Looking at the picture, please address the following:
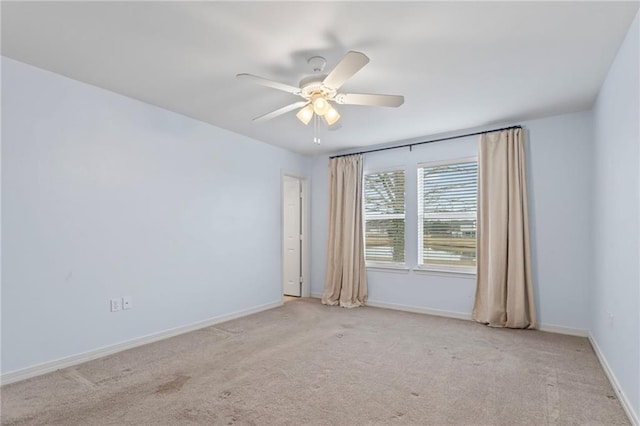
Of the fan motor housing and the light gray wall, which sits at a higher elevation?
the fan motor housing

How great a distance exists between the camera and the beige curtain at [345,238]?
538 centimetres

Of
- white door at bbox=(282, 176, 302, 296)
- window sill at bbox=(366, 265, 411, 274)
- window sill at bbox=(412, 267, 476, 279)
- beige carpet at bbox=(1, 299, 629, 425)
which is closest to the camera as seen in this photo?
beige carpet at bbox=(1, 299, 629, 425)

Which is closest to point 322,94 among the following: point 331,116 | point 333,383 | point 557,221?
point 331,116

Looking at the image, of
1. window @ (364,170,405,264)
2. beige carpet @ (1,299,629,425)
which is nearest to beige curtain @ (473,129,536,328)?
beige carpet @ (1,299,629,425)

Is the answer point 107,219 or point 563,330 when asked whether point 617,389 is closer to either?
point 563,330

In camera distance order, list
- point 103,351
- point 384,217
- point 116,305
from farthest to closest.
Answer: point 384,217 < point 116,305 < point 103,351

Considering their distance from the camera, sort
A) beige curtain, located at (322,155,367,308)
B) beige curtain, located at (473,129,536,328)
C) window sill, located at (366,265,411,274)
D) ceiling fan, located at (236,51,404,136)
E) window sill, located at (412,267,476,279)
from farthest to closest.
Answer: beige curtain, located at (322,155,367,308)
window sill, located at (366,265,411,274)
window sill, located at (412,267,476,279)
beige curtain, located at (473,129,536,328)
ceiling fan, located at (236,51,404,136)

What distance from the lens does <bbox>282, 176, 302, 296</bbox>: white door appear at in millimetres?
6191

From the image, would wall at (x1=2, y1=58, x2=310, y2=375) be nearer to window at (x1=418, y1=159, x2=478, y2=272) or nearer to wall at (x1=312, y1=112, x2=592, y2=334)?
window at (x1=418, y1=159, x2=478, y2=272)

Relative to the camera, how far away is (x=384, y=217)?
211 inches

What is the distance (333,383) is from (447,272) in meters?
2.67

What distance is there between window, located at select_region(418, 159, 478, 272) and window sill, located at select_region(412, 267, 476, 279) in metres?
0.03

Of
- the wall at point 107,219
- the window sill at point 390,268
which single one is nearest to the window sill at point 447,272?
the window sill at point 390,268

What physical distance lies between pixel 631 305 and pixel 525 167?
228cm
